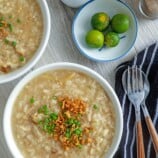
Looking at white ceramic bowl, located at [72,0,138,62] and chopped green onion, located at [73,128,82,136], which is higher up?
white ceramic bowl, located at [72,0,138,62]

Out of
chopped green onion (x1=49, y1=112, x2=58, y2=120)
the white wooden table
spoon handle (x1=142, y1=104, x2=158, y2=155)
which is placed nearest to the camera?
chopped green onion (x1=49, y1=112, x2=58, y2=120)

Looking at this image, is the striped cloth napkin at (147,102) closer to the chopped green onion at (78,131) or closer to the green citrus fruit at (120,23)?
the green citrus fruit at (120,23)

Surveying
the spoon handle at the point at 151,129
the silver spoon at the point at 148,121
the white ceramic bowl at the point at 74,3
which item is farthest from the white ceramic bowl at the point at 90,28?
the spoon handle at the point at 151,129

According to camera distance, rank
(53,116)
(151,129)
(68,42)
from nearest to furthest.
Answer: (53,116)
(151,129)
(68,42)

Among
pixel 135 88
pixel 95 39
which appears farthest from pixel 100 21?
pixel 135 88

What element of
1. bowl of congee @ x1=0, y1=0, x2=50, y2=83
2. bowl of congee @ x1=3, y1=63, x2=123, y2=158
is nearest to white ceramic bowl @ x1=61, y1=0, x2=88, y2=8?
bowl of congee @ x1=0, y1=0, x2=50, y2=83

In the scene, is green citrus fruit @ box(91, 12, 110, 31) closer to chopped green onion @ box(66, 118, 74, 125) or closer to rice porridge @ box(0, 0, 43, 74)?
rice porridge @ box(0, 0, 43, 74)

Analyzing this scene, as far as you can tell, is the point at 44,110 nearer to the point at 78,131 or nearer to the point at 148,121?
the point at 78,131
